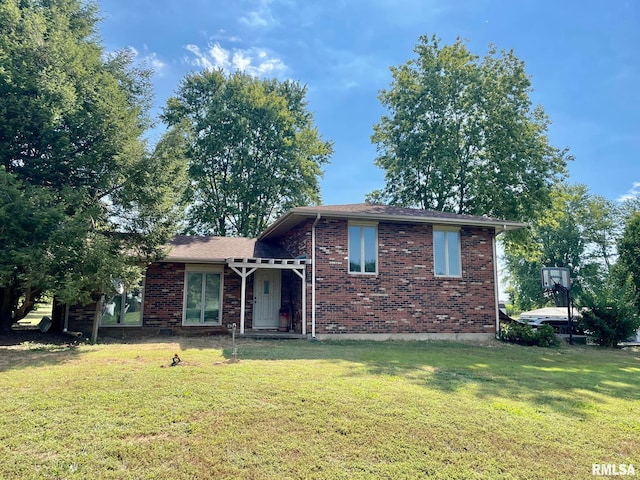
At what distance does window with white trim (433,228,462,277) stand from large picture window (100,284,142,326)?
9595 millimetres

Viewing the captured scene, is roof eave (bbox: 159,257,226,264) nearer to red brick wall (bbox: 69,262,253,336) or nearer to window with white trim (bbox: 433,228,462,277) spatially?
red brick wall (bbox: 69,262,253,336)

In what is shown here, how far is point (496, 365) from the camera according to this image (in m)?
8.40

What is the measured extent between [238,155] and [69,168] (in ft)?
50.4

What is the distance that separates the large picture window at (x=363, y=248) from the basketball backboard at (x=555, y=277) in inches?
310

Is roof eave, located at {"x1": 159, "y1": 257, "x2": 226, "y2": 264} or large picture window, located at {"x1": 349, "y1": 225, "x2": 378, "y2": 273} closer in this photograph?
large picture window, located at {"x1": 349, "y1": 225, "x2": 378, "y2": 273}

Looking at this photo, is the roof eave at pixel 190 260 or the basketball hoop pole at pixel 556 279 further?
the basketball hoop pole at pixel 556 279

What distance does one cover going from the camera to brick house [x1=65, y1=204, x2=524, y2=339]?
12109mm

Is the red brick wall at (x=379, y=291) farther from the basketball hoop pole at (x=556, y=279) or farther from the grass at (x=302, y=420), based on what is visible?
the grass at (x=302, y=420)

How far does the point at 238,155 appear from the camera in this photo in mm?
25750

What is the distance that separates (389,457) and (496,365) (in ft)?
18.7

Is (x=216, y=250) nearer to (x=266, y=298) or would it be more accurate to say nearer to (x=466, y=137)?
(x=266, y=298)

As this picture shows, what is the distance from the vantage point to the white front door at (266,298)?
1415 cm

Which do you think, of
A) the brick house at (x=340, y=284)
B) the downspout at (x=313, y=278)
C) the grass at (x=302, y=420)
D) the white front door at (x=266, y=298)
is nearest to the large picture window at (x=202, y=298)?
the brick house at (x=340, y=284)

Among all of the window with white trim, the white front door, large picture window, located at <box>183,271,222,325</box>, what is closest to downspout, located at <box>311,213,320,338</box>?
the white front door
